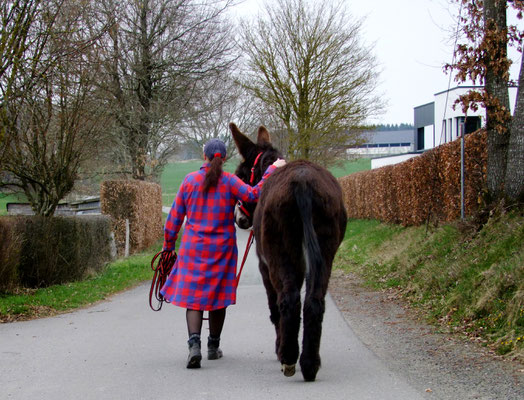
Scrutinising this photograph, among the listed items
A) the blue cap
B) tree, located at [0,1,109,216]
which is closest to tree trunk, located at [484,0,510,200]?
the blue cap

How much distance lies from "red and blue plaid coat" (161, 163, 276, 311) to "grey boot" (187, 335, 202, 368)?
0.30m

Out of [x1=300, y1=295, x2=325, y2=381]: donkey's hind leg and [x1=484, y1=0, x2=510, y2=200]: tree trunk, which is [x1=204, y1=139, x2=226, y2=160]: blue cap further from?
[x1=484, y1=0, x2=510, y2=200]: tree trunk

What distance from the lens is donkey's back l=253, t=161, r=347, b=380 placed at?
15.2ft

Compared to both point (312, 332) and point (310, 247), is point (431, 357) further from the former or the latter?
point (310, 247)

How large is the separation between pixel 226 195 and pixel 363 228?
18.1 meters

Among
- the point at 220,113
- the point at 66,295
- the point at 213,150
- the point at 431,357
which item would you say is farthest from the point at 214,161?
the point at 220,113

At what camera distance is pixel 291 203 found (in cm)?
479

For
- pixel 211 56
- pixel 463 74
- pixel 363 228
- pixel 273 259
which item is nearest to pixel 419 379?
pixel 273 259

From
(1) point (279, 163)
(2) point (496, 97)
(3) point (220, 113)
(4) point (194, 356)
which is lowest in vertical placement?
(4) point (194, 356)

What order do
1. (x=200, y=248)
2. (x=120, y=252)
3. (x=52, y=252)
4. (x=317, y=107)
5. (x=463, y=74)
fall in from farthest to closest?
(x=317, y=107), (x=120, y=252), (x=52, y=252), (x=463, y=74), (x=200, y=248)

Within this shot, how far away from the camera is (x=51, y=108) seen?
37.2 feet

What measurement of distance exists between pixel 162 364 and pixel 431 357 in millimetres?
2490

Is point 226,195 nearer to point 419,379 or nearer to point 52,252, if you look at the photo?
point 419,379

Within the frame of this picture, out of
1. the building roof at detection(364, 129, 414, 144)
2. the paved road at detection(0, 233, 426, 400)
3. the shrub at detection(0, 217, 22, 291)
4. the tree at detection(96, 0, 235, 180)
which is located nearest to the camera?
the paved road at detection(0, 233, 426, 400)
